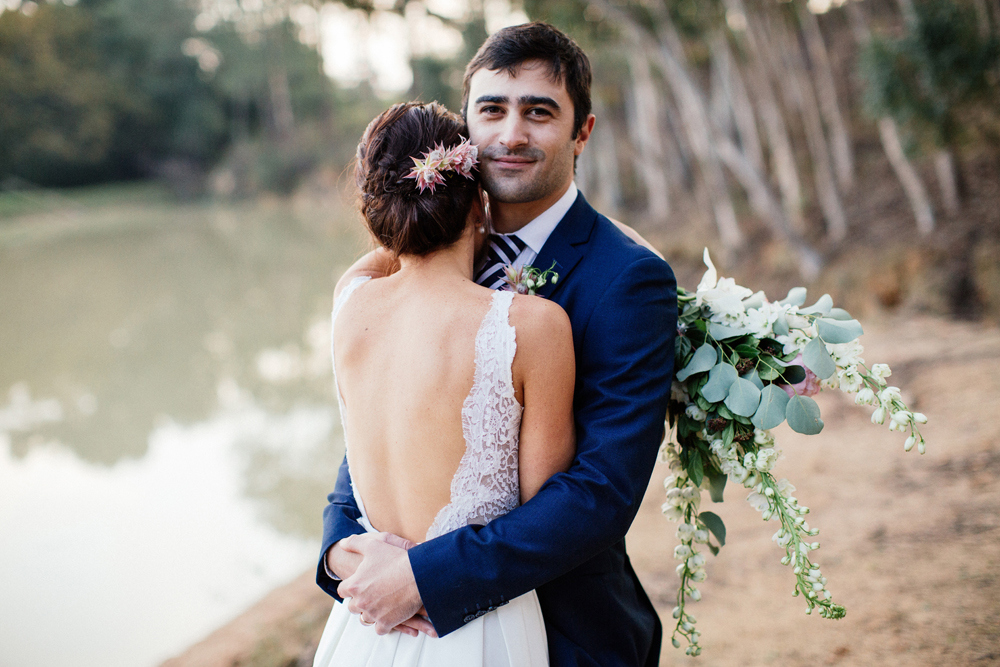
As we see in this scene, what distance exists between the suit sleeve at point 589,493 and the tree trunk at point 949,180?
277 inches

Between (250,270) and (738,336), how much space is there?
665 inches

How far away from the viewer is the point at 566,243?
1.65 m

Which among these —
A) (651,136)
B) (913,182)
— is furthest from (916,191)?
(651,136)

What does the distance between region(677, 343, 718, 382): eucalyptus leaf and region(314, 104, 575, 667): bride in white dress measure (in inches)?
15.3

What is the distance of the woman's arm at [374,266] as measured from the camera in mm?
1712

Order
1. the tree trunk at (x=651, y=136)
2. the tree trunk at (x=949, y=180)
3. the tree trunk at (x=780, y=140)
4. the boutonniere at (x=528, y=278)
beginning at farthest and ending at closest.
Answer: the tree trunk at (x=651, y=136) < the tree trunk at (x=780, y=140) < the tree trunk at (x=949, y=180) < the boutonniere at (x=528, y=278)

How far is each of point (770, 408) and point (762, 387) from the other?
9 centimetres

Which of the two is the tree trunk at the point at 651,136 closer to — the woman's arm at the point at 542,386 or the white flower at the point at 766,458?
the white flower at the point at 766,458

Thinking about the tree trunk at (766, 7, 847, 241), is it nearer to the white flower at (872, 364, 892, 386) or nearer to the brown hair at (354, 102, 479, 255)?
the white flower at (872, 364, 892, 386)

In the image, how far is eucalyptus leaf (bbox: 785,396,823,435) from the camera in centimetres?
148

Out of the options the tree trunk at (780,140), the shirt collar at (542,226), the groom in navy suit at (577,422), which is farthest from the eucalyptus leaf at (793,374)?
the tree trunk at (780,140)

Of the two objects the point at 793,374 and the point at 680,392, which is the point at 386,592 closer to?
the point at 680,392

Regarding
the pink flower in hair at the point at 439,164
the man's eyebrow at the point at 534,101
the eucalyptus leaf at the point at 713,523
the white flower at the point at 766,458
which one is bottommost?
the eucalyptus leaf at the point at 713,523

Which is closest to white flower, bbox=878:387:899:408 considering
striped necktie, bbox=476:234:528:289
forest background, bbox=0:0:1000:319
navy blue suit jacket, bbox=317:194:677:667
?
navy blue suit jacket, bbox=317:194:677:667
